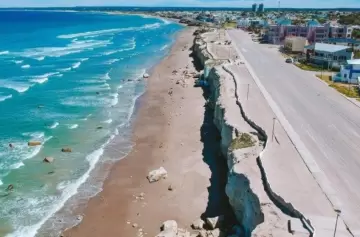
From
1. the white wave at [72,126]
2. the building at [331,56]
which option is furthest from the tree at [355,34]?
the white wave at [72,126]

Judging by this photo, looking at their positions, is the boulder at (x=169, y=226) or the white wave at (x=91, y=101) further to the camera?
the white wave at (x=91, y=101)

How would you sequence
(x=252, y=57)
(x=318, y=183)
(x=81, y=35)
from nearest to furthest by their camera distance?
(x=318, y=183) < (x=252, y=57) < (x=81, y=35)

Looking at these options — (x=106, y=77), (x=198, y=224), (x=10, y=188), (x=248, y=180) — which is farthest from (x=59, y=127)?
(x=106, y=77)

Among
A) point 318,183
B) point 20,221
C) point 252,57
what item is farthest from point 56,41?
point 318,183

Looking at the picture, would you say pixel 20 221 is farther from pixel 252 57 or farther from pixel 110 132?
pixel 252 57

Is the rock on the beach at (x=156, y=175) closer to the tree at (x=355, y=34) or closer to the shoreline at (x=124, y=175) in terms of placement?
the shoreline at (x=124, y=175)
